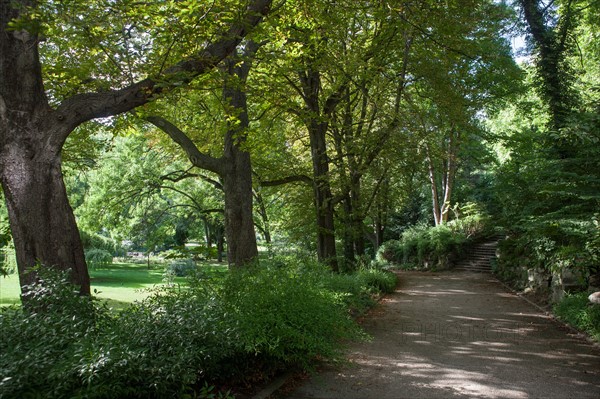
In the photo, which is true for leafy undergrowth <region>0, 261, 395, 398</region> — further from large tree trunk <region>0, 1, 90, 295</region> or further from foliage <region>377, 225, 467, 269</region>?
foliage <region>377, 225, 467, 269</region>

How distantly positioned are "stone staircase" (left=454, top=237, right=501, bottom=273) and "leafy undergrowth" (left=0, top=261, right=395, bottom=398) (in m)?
18.7

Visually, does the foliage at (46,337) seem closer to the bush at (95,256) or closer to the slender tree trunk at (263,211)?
the slender tree trunk at (263,211)

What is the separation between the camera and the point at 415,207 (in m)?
34.2

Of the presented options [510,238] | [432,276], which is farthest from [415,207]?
[510,238]

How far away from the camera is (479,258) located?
24047 millimetres

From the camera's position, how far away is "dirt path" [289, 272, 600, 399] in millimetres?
5645

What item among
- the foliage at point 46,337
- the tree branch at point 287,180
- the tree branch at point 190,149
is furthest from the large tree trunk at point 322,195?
the foliage at point 46,337

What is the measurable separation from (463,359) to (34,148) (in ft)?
22.0

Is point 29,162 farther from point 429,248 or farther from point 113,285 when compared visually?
point 429,248

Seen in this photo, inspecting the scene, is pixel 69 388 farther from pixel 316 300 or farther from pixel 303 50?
pixel 303 50

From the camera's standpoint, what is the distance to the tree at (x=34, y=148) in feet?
17.8

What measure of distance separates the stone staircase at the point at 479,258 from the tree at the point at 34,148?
67.6 feet

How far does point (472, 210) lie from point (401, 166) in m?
13.3

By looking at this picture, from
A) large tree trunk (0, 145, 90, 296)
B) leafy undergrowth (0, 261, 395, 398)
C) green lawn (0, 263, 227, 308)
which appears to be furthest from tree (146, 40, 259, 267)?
large tree trunk (0, 145, 90, 296)
